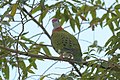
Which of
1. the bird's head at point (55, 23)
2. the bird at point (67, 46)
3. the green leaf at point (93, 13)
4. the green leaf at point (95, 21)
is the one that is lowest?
the bird at point (67, 46)

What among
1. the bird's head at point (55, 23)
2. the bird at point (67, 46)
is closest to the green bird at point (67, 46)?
the bird at point (67, 46)

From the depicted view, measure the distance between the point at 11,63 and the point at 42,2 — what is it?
475 mm

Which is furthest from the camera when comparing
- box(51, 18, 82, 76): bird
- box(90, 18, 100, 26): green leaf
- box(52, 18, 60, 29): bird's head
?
box(52, 18, 60, 29): bird's head

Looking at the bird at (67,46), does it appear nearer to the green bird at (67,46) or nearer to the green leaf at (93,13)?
the green bird at (67,46)

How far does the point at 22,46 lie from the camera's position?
1896 mm

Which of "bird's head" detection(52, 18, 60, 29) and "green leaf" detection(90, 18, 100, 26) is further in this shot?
"bird's head" detection(52, 18, 60, 29)

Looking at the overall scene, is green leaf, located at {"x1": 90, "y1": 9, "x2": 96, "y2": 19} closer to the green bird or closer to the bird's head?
the green bird

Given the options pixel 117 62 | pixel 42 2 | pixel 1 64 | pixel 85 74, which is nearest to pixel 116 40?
pixel 117 62

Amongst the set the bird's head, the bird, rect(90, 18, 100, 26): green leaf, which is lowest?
the bird

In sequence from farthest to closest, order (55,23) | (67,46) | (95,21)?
1. (55,23)
2. (67,46)
3. (95,21)

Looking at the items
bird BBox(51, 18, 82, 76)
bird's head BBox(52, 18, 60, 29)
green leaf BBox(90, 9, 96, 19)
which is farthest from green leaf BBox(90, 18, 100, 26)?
bird's head BBox(52, 18, 60, 29)

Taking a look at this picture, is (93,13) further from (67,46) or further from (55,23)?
(55,23)

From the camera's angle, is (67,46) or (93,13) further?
(67,46)

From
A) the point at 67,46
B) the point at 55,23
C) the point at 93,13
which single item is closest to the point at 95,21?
the point at 93,13
